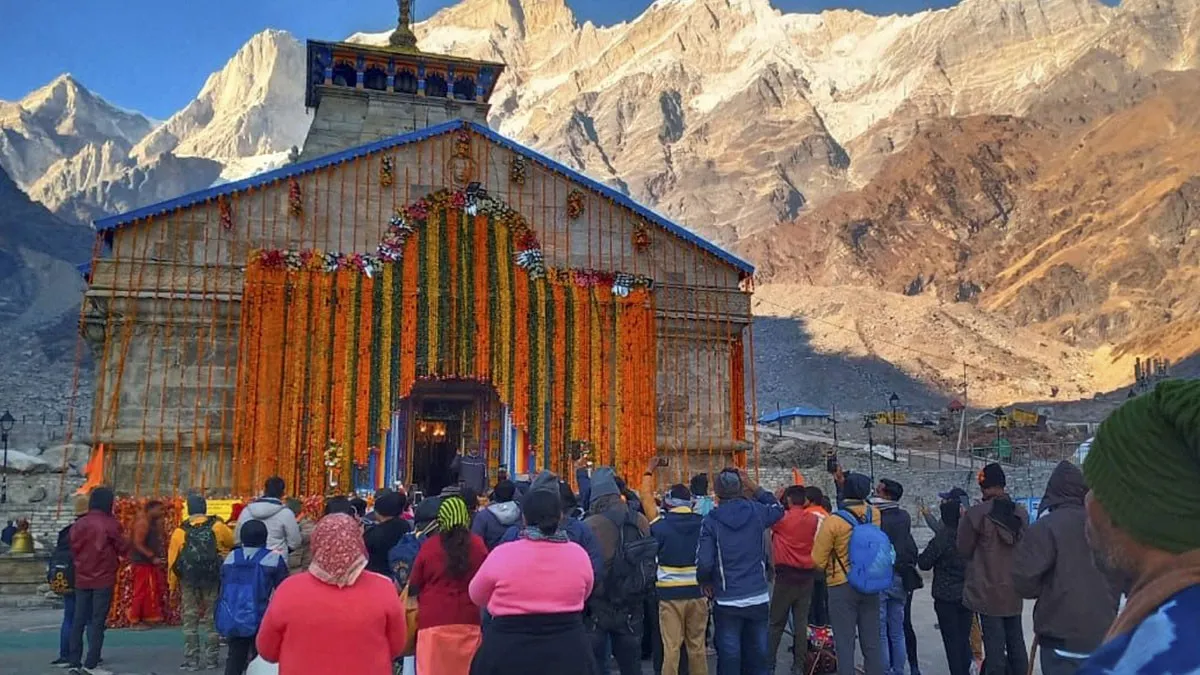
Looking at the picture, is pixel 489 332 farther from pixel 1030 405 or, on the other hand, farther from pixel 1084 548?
pixel 1030 405

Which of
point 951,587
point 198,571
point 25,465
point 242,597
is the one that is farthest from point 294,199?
point 25,465

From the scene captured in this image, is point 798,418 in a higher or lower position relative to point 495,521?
higher

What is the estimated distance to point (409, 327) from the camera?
16266 mm

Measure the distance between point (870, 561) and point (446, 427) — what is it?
42.7ft

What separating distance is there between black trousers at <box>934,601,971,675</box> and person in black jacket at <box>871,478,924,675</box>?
427mm

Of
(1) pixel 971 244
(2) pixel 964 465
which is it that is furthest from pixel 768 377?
(1) pixel 971 244

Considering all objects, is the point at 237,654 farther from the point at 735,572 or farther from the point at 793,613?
the point at 793,613

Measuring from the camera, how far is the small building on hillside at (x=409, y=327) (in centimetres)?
1502

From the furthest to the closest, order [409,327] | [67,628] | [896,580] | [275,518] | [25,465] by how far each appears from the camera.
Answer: [25,465], [409,327], [67,628], [275,518], [896,580]

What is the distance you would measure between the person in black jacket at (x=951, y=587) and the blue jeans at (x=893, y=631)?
0.43 metres

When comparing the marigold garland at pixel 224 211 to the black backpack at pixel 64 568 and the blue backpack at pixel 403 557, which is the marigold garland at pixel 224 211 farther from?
the blue backpack at pixel 403 557

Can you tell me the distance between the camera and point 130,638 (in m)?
10.2

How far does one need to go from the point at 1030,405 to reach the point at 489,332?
166 ft

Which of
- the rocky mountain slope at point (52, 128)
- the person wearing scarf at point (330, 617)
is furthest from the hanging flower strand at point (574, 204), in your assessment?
the rocky mountain slope at point (52, 128)
